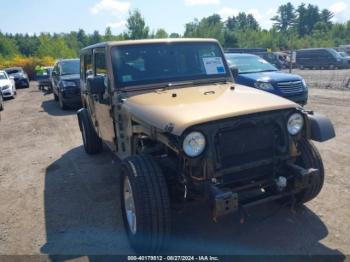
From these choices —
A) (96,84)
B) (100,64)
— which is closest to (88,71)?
(100,64)

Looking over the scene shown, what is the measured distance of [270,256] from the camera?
3395mm

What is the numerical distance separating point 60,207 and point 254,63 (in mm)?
7978

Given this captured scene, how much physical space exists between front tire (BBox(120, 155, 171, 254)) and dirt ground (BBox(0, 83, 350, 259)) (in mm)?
331

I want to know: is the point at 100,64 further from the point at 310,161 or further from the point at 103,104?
the point at 310,161

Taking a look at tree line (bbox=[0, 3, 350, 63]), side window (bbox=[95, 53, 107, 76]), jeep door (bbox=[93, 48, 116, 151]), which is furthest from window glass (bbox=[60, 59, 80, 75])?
tree line (bbox=[0, 3, 350, 63])

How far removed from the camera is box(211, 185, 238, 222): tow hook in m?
3.00

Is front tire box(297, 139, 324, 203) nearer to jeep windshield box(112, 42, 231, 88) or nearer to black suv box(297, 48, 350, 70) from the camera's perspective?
jeep windshield box(112, 42, 231, 88)

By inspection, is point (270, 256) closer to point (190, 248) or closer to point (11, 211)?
point (190, 248)

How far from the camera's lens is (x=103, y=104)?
4.96 m

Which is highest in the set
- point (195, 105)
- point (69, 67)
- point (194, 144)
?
point (195, 105)

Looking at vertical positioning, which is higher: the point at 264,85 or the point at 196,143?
the point at 196,143

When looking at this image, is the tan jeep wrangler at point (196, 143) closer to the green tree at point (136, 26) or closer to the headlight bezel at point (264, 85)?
the headlight bezel at point (264, 85)

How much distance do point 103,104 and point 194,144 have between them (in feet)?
7.26

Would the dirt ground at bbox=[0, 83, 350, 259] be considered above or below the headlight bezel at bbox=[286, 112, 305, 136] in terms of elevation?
below
